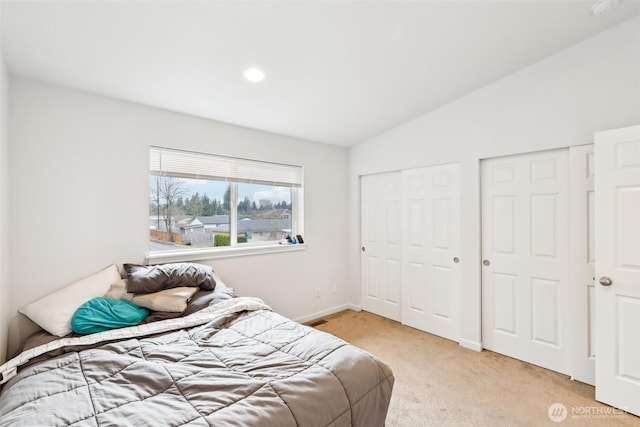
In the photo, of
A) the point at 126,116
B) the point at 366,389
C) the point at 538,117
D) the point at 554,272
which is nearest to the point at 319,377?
the point at 366,389

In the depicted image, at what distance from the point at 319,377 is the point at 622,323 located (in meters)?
2.16

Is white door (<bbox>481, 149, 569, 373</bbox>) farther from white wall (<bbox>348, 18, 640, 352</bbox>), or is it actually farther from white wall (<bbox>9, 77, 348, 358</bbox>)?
white wall (<bbox>9, 77, 348, 358</bbox>)

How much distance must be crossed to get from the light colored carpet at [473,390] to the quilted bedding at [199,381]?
2.60 ft

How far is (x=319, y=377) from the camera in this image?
4.38 feet

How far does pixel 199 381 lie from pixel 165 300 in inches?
38.6

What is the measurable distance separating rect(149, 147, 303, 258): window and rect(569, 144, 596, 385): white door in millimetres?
2683

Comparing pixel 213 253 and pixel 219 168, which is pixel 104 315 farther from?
pixel 219 168

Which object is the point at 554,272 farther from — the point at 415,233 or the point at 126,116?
the point at 126,116

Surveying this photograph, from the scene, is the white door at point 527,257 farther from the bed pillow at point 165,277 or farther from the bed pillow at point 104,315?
the bed pillow at point 104,315

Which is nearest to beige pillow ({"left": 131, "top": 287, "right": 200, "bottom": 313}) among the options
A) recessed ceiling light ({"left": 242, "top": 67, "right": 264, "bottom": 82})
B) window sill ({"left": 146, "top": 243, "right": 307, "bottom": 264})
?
window sill ({"left": 146, "top": 243, "right": 307, "bottom": 264})

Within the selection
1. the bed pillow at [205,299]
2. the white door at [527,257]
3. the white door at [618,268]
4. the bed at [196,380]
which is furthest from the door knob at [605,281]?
the bed pillow at [205,299]

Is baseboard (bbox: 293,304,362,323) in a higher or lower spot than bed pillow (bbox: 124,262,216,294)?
lower

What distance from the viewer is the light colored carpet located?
192cm

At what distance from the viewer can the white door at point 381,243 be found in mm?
3711
